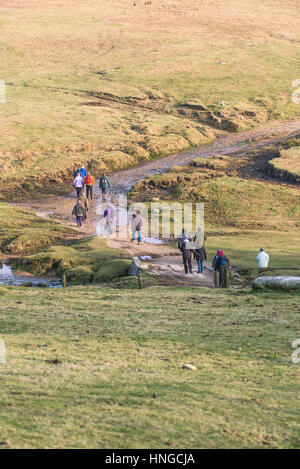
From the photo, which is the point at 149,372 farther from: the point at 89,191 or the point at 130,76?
the point at 130,76

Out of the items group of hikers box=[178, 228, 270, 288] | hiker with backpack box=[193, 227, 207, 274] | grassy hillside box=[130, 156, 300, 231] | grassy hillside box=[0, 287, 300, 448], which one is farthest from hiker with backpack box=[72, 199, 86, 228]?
grassy hillside box=[0, 287, 300, 448]

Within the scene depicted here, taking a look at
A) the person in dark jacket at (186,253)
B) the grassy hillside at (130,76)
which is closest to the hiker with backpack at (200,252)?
the person in dark jacket at (186,253)

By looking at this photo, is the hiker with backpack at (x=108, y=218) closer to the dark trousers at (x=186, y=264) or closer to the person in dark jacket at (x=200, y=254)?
the dark trousers at (x=186, y=264)

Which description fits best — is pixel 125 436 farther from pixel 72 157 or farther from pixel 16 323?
pixel 72 157

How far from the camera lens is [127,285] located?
80.9 feet

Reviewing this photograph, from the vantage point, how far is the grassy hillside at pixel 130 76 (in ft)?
179

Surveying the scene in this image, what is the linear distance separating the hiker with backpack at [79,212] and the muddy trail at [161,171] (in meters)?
0.57

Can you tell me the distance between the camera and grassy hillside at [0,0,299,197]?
179 feet

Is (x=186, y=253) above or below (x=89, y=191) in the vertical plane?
above

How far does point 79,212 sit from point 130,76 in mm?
39024

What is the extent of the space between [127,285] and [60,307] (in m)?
5.33

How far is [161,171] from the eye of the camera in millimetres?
51438

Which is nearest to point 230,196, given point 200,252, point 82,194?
point 82,194
